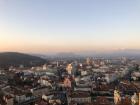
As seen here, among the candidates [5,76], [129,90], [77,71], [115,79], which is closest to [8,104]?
[129,90]

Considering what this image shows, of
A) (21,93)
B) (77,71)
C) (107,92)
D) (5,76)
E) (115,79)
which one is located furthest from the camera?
(77,71)

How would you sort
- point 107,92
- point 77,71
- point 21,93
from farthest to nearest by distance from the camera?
point 77,71, point 107,92, point 21,93

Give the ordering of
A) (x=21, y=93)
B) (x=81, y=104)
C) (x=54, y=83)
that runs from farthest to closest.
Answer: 1. (x=54, y=83)
2. (x=21, y=93)
3. (x=81, y=104)

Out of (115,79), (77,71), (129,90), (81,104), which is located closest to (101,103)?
(81,104)

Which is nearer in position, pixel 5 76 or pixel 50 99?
pixel 50 99

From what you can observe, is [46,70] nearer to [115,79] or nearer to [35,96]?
[115,79]

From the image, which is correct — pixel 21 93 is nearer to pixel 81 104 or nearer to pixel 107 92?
pixel 81 104

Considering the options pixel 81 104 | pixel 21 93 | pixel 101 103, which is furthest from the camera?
pixel 21 93

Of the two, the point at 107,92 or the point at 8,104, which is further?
the point at 107,92
